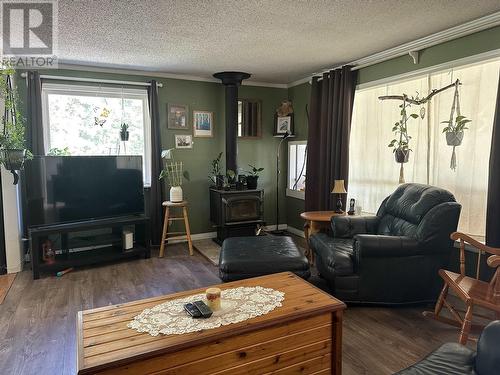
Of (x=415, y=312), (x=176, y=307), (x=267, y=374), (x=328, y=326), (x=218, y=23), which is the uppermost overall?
(x=218, y=23)

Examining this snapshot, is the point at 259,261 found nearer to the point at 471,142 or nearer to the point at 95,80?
the point at 471,142

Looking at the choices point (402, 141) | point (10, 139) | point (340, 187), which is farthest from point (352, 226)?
point (10, 139)

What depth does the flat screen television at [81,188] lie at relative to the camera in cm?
365

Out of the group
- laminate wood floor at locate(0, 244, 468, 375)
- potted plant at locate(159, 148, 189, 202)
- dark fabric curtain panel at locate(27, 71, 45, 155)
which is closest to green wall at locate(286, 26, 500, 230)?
potted plant at locate(159, 148, 189, 202)

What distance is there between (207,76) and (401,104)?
2.66 metres

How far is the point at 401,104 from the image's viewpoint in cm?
358

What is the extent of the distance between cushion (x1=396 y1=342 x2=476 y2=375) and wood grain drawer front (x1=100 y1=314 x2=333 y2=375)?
1.64 feet

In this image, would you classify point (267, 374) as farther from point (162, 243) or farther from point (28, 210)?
point (28, 210)

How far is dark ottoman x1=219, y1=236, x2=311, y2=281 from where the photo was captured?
273 centimetres

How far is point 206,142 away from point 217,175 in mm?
573

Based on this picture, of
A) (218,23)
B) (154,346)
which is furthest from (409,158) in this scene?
(154,346)

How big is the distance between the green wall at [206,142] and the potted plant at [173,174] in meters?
0.12

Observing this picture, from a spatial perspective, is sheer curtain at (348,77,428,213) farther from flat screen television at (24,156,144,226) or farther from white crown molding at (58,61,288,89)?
flat screen television at (24,156,144,226)

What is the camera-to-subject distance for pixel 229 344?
159 centimetres
